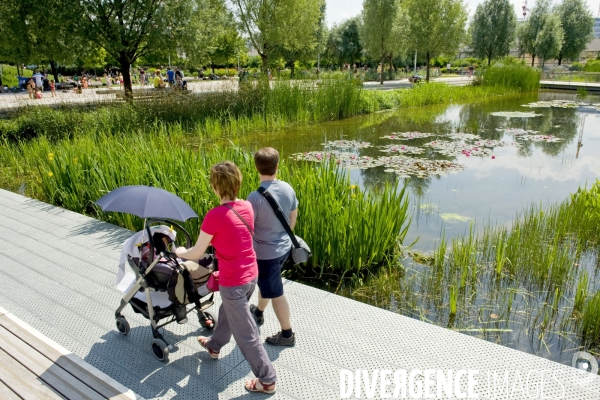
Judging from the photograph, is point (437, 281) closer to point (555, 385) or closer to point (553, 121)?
point (555, 385)

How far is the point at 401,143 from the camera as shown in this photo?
468 inches

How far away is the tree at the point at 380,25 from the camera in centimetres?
2948

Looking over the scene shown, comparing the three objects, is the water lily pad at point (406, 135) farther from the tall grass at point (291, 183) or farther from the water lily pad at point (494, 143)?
the tall grass at point (291, 183)

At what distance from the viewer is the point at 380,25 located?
3025 cm

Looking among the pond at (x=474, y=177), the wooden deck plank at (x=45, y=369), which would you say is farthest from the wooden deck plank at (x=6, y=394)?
the pond at (x=474, y=177)

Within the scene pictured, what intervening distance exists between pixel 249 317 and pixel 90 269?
2435 millimetres

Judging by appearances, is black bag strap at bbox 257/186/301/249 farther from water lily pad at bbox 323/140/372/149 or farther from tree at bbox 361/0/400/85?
tree at bbox 361/0/400/85

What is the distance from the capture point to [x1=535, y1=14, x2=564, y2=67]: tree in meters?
40.4

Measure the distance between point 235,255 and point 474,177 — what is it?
7386 millimetres

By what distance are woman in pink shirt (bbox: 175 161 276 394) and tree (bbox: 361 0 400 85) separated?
2948cm

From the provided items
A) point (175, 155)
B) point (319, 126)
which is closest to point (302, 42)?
point (319, 126)

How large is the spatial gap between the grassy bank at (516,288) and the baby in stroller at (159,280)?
1.94 m

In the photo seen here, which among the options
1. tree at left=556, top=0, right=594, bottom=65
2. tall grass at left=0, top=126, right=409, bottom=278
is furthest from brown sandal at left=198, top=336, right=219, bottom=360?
tree at left=556, top=0, right=594, bottom=65

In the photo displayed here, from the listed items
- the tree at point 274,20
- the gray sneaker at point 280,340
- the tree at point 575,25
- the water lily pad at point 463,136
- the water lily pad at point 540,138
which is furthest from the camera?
the tree at point 575,25
